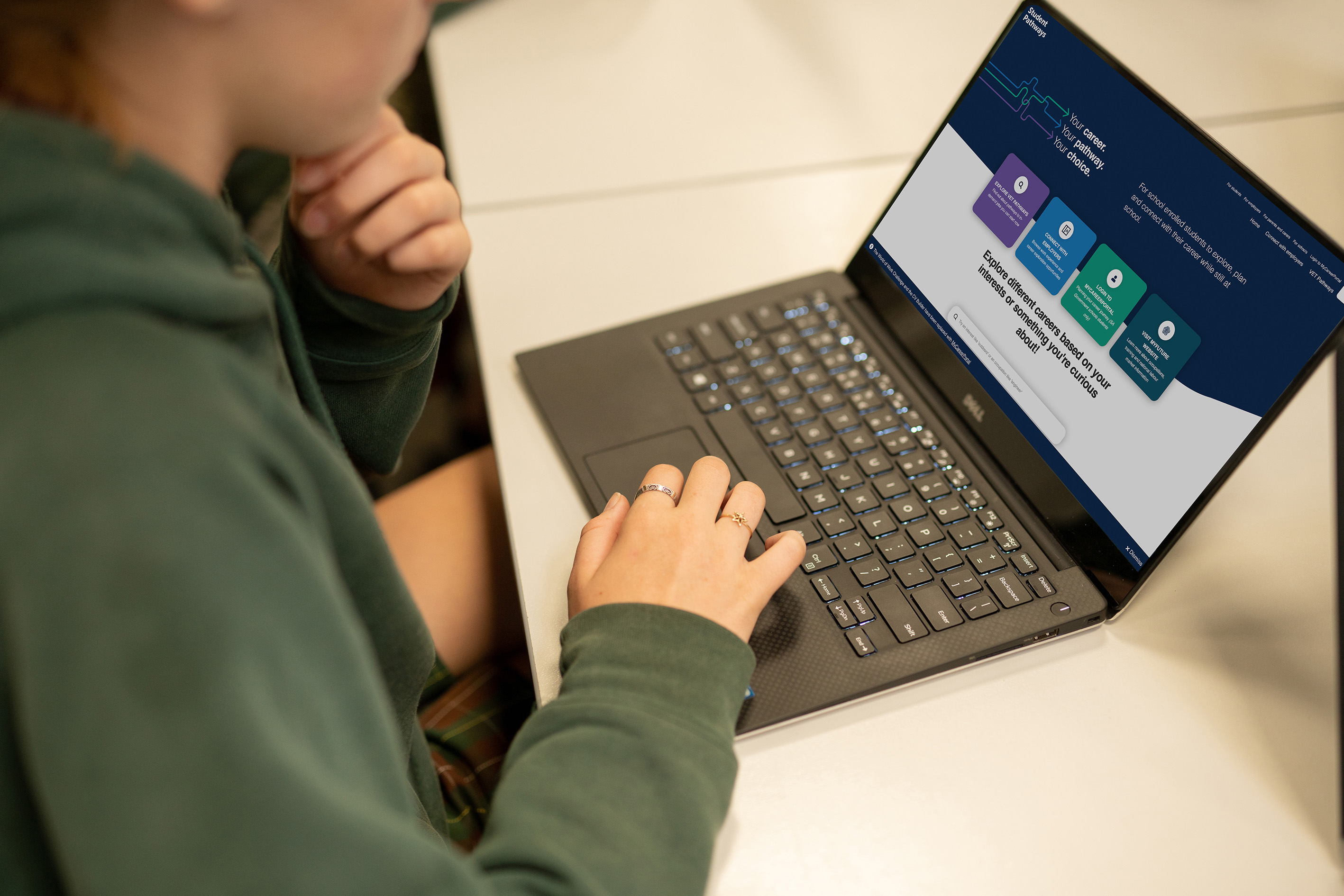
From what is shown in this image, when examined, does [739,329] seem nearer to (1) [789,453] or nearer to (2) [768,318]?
(2) [768,318]

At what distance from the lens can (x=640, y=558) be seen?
0.59 m

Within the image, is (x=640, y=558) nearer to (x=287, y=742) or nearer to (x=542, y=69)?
(x=287, y=742)

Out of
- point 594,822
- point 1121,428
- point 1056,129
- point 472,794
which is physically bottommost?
point 472,794

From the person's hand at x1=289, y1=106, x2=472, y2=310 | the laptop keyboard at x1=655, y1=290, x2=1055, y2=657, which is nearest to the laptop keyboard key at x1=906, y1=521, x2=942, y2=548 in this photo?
the laptop keyboard at x1=655, y1=290, x2=1055, y2=657

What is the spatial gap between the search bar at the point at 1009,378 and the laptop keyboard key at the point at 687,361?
0.20m

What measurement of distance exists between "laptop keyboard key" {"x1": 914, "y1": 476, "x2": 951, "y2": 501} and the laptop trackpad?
0.15m

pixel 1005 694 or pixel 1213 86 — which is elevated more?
pixel 1213 86

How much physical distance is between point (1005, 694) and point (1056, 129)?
39cm

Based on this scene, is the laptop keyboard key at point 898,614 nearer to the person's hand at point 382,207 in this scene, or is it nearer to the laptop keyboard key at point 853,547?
the laptop keyboard key at point 853,547

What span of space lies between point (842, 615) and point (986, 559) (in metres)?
0.11

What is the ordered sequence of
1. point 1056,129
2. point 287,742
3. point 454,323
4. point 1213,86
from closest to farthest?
point 287,742
point 1056,129
point 1213,86
point 454,323

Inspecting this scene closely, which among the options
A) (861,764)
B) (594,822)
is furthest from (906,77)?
(594,822)

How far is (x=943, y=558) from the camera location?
63cm

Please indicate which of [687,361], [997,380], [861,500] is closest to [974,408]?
[997,380]
